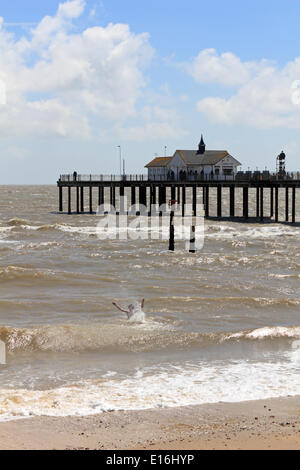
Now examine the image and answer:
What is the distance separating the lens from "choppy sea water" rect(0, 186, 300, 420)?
13461mm

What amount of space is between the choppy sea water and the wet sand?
0.57 m

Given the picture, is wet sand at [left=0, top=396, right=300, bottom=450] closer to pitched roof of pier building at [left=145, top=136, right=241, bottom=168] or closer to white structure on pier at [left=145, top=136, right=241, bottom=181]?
white structure on pier at [left=145, top=136, right=241, bottom=181]

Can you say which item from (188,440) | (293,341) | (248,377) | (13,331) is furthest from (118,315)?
(188,440)

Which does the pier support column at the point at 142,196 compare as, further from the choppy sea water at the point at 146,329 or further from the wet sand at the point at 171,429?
the wet sand at the point at 171,429

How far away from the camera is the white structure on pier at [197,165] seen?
71812 millimetres

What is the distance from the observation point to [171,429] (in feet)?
35.9

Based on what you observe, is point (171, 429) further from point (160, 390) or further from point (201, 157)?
point (201, 157)

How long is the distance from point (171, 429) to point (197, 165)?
2514 inches

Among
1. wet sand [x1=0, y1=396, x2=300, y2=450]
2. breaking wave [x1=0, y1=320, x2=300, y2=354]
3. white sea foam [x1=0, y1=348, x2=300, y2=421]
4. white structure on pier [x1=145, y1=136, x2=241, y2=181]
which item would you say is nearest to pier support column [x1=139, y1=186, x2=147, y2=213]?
white structure on pier [x1=145, y1=136, x2=241, y2=181]

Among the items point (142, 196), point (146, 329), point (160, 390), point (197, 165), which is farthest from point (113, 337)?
point (197, 165)
